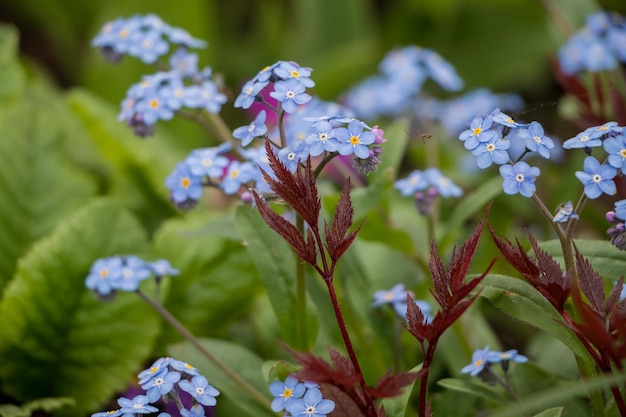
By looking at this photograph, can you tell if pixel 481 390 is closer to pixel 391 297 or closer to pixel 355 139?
pixel 391 297

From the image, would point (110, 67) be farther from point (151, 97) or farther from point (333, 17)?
point (151, 97)

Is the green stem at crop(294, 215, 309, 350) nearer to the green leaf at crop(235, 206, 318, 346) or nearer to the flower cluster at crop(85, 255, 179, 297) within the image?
the green leaf at crop(235, 206, 318, 346)

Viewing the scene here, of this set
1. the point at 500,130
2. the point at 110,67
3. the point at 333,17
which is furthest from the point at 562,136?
the point at 500,130

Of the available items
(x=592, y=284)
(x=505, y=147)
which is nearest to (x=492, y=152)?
(x=505, y=147)

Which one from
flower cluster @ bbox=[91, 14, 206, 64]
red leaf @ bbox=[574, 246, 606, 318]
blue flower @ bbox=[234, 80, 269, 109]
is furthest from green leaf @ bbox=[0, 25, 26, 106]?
red leaf @ bbox=[574, 246, 606, 318]

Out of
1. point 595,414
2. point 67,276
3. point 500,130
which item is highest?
point 500,130

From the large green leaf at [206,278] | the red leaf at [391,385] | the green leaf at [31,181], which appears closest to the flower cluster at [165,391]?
the red leaf at [391,385]

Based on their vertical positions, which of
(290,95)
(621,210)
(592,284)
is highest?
(290,95)

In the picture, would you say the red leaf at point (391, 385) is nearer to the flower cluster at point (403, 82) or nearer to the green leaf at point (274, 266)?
the green leaf at point (274, 266)
